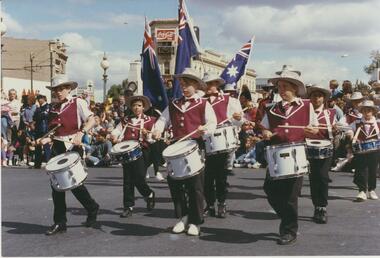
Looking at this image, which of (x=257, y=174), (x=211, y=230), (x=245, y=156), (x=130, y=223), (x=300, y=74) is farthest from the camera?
(x=245, y=156)

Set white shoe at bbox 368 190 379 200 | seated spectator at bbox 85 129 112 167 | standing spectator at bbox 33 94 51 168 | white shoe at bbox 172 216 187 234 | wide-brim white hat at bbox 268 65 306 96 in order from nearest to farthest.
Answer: wide-brim white hat at bbox 268 65 306 96 → white shoe at bbox 172 216 187 234 → white shoe at bbox 368 190 379 200 → standing spectator at bbox 33 94 51 168 → seated spectator at bbox 85 129 112 167

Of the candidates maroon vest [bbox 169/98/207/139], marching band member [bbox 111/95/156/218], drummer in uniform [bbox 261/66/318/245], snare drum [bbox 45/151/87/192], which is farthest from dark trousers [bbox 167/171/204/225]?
marching band member [bbox 111/95/156/218]

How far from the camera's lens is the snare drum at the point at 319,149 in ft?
30.2

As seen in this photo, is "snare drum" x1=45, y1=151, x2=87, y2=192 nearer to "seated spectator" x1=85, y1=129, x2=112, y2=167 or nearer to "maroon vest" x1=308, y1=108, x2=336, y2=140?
"maroon vest" x1=308, y1=108, x2=336, y2=140

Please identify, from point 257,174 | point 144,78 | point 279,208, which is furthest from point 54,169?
point 257,174

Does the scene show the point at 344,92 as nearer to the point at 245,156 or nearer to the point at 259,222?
the point at 245,156

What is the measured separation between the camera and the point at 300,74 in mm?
7754

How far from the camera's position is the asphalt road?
7.14m

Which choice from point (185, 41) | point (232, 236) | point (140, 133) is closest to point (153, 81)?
point (185, 41)

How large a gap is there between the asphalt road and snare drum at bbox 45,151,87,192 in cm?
63

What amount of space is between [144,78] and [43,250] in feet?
21.7

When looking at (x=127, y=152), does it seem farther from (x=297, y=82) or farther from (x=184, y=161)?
(x=297, y=82)

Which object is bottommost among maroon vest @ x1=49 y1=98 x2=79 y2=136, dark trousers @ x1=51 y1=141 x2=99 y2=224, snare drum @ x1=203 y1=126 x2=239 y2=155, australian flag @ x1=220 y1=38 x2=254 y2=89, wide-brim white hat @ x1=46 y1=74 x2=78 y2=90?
dark trousers @ x1=51 y1=141 x2=99 y2=224

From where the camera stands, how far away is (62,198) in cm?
830
